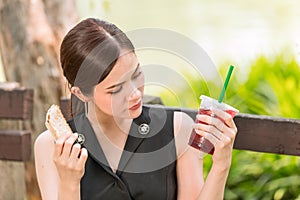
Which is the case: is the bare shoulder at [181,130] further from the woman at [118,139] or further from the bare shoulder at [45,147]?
the bare shoulder at [45,147]

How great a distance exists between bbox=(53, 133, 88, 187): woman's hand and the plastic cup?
1.07ft

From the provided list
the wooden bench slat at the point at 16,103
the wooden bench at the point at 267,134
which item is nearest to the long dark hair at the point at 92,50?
the wooden bench at the point at 267,134

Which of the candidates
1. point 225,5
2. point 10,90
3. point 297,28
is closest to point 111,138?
point 10,90

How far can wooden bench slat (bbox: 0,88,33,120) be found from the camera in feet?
11.7

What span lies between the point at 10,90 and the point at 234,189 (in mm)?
1538

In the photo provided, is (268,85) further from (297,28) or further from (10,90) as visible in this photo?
(297,28)

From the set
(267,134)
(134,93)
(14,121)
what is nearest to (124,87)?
(134,93)

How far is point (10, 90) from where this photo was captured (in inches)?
140

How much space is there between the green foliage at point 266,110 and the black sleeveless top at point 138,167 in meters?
1.40

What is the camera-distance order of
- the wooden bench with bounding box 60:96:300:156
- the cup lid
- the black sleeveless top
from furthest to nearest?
1. the wooden bench with bounding box 60:96:300:156
2. the black sleeveless top
3. the cup lid

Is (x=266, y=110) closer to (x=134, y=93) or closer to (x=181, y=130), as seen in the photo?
(x=181, y=130)

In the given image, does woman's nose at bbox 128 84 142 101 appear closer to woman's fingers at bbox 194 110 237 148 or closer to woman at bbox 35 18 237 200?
woman at bbox 35 18 237 200

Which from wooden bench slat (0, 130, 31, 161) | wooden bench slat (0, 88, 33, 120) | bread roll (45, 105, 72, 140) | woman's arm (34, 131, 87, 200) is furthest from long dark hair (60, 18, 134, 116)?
wooden bench slat (0, 130, 31, 161)

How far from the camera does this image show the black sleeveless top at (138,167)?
2299 mm
